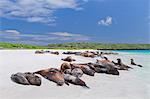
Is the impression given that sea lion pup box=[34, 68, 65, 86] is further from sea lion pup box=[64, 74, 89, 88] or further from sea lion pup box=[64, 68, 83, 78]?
sea lion pup box=[64, 68, 83, 78]

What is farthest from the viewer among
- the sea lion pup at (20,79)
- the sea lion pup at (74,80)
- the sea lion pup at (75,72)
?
the sea lion pup at (75,72)

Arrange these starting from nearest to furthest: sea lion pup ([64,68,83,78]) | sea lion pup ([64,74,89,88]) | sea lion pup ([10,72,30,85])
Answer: sea lion pup ([10,72,30,85]) → sea lion pup ([64,74,89,88]) → sea lion pup ([64,68,83,78])

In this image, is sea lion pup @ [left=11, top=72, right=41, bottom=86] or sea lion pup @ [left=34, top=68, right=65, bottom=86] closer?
sea lion pup @ [left=11, top=72, right=41, bottom=86]

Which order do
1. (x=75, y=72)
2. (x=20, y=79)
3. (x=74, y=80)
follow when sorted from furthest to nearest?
(x=75, y=72) → (x=74, y=80) → (x=20, y=79)

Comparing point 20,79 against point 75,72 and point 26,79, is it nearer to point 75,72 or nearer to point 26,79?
point 26,79

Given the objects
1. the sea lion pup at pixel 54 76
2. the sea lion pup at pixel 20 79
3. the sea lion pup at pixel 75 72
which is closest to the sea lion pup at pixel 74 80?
the sea lion pup at pixel 54 76

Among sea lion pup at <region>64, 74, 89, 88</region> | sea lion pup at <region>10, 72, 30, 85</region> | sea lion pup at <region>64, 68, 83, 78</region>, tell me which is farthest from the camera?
sea lion pup at <region>64, 68, 83, 78</region>

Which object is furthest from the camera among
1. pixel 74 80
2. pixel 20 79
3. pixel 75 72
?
pixel 75 72

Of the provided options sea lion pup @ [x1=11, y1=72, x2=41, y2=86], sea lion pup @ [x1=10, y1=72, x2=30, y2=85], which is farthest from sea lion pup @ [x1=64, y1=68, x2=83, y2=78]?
sea lion pup @ [x1=10, y1=72, x2=30, y2=85]

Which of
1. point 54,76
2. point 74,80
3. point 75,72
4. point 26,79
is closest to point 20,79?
point 26,79

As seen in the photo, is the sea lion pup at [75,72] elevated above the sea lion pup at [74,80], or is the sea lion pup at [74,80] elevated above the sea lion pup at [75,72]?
the sea lion pup at [75,72]

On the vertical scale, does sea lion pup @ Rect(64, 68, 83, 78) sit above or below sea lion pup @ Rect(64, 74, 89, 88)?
above

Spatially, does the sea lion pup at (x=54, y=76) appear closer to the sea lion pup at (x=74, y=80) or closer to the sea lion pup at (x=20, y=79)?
the sea lion pup at (x=74, y=80)

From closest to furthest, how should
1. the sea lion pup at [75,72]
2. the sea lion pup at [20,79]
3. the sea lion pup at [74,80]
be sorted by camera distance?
the sea lion pup at [20,79] → the sea lion pup at [74,80] → the sea lion pup at [75,72]
